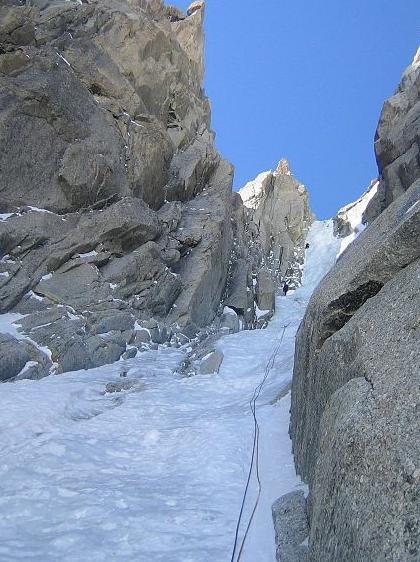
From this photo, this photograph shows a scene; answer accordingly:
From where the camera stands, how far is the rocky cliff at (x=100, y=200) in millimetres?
18172

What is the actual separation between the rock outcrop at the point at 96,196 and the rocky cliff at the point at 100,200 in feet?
0.20

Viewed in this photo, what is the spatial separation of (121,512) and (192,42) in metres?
43.0

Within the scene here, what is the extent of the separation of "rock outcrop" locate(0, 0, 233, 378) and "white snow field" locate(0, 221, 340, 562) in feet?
11.5

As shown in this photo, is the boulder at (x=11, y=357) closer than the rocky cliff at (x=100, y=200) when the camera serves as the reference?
Yes

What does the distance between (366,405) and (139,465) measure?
5727 mm

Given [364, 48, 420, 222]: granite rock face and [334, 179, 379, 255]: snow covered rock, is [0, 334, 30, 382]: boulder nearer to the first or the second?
[364, 48, 420, 222]: granite rock face

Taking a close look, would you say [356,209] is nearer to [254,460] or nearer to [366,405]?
[254,460]

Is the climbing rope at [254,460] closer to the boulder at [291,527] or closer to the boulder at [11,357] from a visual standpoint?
the boulder at [291,527]

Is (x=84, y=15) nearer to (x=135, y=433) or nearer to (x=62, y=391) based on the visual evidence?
(x=62, y=391)

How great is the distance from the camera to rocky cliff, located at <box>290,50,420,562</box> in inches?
153

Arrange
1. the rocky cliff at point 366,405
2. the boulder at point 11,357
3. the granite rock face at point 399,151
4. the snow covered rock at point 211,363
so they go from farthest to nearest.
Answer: the granite rock face at point 399,151
the snow covered rock at point 211,363
the boulder at point 11,357
the rocky cliff at point 366,405

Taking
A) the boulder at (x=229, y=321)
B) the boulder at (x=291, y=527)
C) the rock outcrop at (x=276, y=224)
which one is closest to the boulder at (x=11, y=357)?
the boulder at (x=291, y=527)

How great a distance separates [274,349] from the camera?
19.8 meters

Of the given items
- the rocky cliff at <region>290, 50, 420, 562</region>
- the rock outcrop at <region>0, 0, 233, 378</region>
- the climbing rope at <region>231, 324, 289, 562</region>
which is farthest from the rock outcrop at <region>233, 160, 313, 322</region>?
the rocky cliff at <region>290, 50, 420, 562</region>
